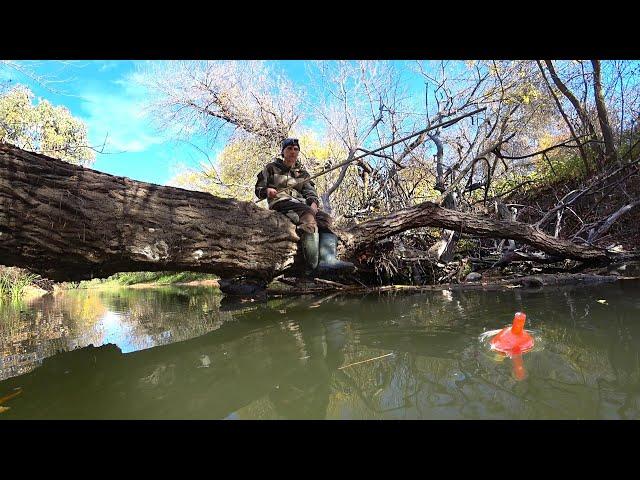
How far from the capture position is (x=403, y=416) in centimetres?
123

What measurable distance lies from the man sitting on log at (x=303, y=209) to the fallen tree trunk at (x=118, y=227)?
18 centimetres

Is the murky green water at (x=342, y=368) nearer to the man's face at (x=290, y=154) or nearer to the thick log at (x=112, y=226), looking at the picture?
the thick log at (x=112, y=226)

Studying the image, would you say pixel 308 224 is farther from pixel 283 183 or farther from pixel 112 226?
pixel 112 226

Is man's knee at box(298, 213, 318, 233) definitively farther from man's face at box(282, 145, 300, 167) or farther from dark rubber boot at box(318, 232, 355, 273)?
man's face at box(282, 145, 300, 167)

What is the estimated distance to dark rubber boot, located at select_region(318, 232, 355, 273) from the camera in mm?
3908

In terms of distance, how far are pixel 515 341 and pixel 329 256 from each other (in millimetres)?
2379

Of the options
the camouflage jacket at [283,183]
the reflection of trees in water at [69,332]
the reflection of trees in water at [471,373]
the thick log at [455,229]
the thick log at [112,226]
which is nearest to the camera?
the reflection of trees in water at [471,373]

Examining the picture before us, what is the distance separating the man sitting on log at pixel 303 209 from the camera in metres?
3.91

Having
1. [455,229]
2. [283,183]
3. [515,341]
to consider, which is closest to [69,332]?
[283,183]

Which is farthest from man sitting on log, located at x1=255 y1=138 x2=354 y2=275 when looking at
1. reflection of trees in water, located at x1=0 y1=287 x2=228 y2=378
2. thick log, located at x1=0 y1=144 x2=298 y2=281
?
reflection of trees in water, located at x1=0 y1=287 x2=228 y2=378

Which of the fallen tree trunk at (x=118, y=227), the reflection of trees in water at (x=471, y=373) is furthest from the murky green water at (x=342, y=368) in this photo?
the fallen tree trunk at (x=118, y=227)
